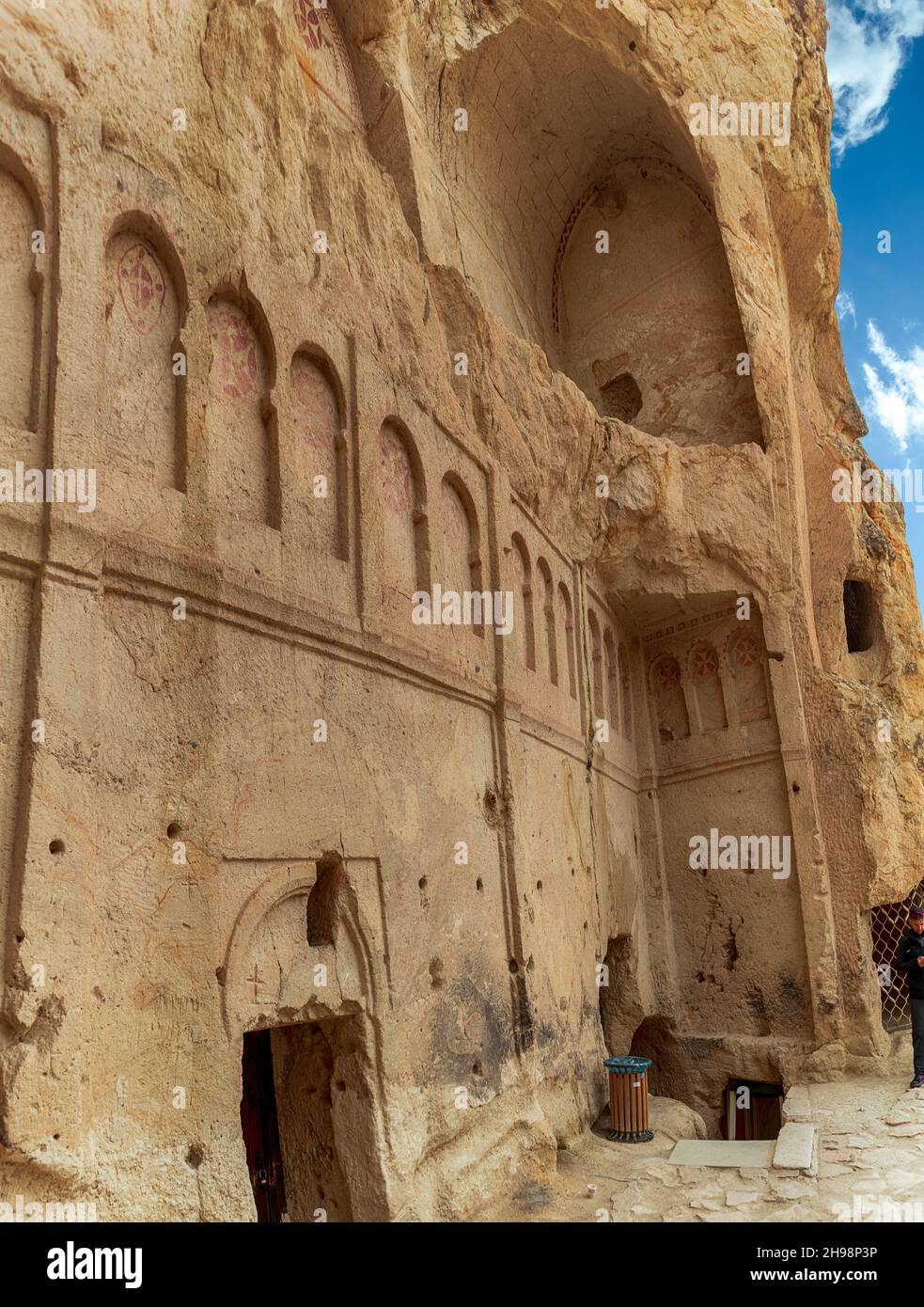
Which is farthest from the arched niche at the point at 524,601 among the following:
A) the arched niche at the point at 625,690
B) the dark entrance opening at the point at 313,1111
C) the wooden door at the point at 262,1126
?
the dark entrance opening at the point at 313,1111

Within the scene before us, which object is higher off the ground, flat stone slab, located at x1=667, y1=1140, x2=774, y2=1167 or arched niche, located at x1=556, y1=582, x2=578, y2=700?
arched niche, located at x1=556, y1=582, x2=578, y2=700

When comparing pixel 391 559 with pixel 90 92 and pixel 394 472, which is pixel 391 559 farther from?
pixel 90 92

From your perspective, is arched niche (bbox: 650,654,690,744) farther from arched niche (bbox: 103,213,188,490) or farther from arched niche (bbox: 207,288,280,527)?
Result: arched niche (bbox: 103,213,188,490)

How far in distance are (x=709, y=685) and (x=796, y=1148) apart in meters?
6.00

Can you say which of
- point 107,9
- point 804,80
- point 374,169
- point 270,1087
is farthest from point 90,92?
point 804,80

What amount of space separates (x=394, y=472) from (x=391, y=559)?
72cm

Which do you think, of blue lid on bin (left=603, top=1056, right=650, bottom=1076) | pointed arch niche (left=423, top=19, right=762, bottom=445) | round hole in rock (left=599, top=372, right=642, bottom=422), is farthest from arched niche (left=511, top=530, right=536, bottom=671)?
round hole in rock (left=599, top=372, right=642, bottom=422)

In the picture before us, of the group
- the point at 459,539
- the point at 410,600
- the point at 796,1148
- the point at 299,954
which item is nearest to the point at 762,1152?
the point at 796,1148

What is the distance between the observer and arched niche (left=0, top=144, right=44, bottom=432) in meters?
4.42

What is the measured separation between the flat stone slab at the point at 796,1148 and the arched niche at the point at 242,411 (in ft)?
19.2

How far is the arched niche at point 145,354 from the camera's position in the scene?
4.96m

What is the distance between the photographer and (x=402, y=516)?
7484mm

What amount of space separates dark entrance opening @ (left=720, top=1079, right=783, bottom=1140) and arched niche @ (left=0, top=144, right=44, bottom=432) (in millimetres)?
10306

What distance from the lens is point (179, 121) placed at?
5609 millimetres
